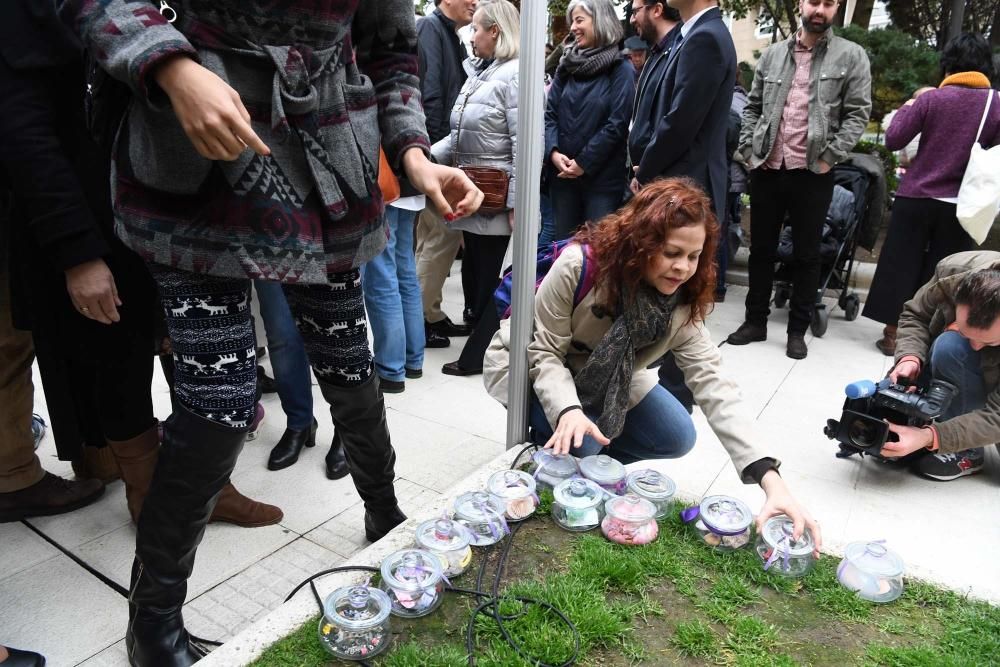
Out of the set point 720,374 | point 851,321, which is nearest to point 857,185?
point 851,321

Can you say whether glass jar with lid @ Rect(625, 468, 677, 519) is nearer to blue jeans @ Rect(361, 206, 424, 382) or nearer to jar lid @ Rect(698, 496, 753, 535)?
jar lid @ Rect(698, 496, 753, 535)

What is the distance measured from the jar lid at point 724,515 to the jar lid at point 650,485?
11cm

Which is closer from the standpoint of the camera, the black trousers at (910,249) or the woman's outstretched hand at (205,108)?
the woman's outstretched hand at (205,108)

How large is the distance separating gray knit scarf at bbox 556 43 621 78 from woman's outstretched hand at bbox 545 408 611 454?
241 centimetres

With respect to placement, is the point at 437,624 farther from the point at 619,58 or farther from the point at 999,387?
the point at 619,58

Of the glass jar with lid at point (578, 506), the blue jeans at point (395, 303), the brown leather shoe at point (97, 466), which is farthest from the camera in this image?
the blue jeans at point (395, 303)

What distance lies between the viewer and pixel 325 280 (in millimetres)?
1370

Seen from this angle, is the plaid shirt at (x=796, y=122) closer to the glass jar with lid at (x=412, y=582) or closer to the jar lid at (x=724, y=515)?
the jar lid at (x=724, y=515)

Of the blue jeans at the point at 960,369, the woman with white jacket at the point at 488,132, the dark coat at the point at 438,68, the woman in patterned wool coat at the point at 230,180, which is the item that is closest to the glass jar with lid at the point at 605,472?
the woman in patterned wool coat at the point at 230,180

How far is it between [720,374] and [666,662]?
33.1 inches

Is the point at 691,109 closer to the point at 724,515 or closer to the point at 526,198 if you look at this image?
the point at 526,198

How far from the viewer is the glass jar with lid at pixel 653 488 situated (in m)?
2.00

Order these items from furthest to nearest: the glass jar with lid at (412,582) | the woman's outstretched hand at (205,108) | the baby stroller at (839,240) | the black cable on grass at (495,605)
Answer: the baby stroller at (839,240) < the glass jar with lid at (412,582) < the black cable on grass at (495,605) < the woman's outstretched hand at (205,108)

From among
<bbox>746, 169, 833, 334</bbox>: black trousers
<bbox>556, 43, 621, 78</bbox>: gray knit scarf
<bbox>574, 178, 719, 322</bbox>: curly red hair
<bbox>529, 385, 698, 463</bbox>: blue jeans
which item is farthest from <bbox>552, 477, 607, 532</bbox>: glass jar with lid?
<bbox>746, 169, 833, 334</bbox>: black trousers
